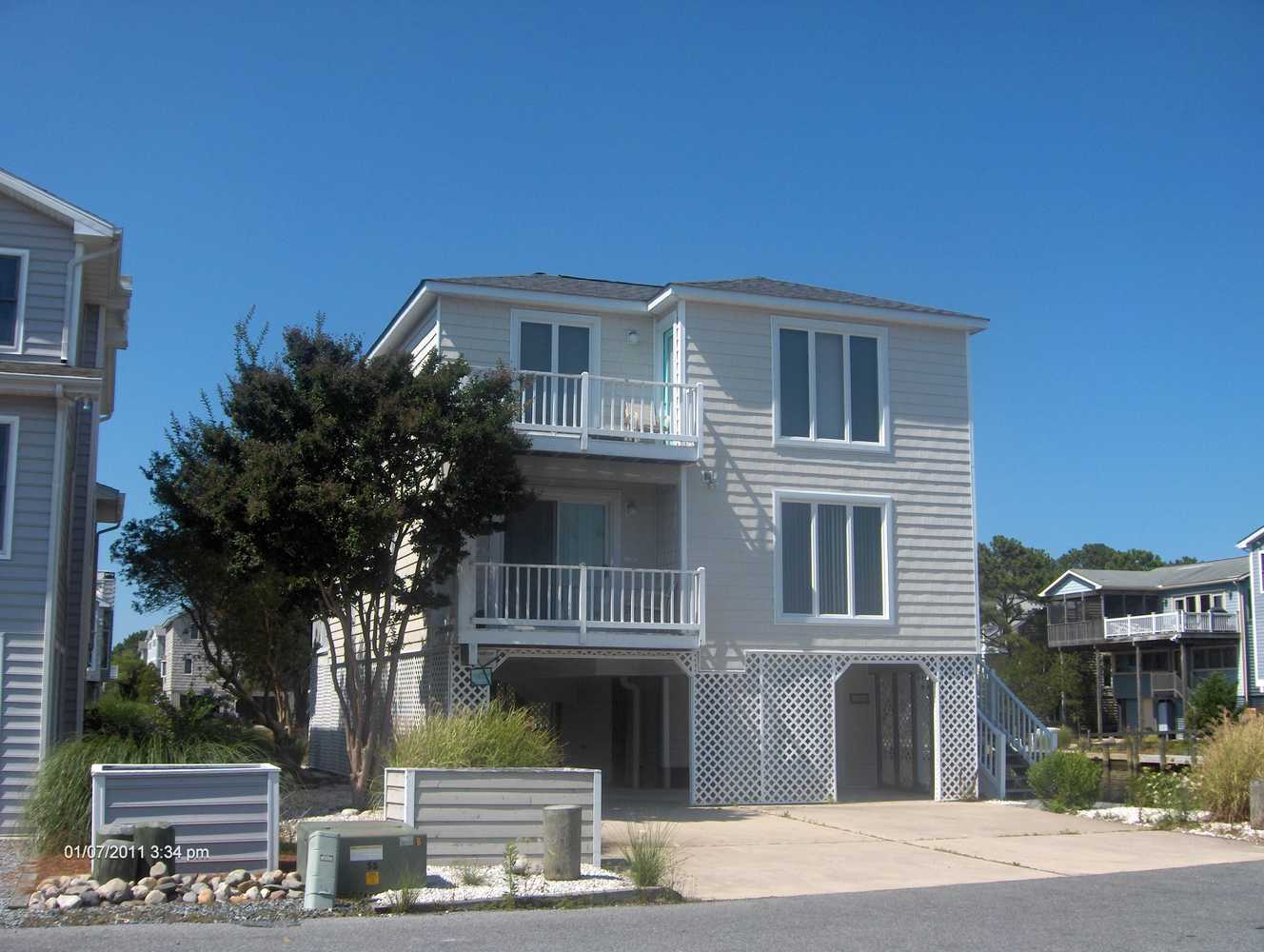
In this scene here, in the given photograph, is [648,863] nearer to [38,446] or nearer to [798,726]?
[38,446]

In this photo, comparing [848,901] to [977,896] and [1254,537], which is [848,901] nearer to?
[977,896]

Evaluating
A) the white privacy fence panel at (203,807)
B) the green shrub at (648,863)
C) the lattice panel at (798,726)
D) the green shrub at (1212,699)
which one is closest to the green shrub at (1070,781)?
the lattice panel at (798,726)

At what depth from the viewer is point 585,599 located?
60.9 feet

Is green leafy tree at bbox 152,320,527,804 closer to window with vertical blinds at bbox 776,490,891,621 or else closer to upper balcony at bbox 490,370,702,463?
upper balcony at bbox 490,370,702,463

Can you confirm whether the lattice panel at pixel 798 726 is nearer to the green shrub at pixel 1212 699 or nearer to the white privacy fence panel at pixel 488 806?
the white privacy fence panel at pixel 488 806

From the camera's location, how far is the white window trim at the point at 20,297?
15453 millimetres

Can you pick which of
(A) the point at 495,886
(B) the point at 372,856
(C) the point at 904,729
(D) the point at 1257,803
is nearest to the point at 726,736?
(C) the point at 904,729

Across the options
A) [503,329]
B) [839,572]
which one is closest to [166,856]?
[503,329]

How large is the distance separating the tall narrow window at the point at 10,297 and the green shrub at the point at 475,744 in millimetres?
7133

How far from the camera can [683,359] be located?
20172 mm

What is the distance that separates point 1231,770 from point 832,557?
22.3 feet

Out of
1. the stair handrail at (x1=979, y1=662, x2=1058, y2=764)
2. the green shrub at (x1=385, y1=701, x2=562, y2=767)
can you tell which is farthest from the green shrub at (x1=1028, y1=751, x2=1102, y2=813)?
the green shrub at (x1=385, y1=701, x2=562, y2=767)

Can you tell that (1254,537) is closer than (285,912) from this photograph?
No

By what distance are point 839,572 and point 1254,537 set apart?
30.2m
